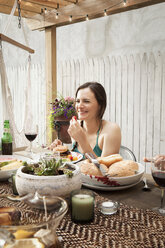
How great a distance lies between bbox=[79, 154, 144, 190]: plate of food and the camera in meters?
1.03

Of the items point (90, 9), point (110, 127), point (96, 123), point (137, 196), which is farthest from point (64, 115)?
point (137, 196)

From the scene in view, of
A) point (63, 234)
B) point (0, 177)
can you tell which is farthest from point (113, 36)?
point (63, 234)

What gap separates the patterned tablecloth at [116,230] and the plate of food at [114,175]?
18cm

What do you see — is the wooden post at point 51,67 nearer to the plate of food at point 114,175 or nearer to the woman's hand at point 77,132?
the woman's hand at point 77,132

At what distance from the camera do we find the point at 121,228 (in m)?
0.75

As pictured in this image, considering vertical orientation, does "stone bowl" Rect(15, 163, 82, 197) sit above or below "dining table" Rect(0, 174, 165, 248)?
above

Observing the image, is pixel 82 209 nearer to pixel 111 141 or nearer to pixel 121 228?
pixel 121 228

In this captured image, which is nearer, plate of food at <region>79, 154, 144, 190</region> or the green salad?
the green salad

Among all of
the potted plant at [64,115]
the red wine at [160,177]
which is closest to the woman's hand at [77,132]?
the red wine at [160,177]

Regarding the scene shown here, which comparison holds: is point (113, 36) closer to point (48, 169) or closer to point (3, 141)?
point (3, 141)

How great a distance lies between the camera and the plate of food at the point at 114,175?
1028 millimetres

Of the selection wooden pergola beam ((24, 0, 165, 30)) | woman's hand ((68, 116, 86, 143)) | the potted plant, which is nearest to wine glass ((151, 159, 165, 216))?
woman's hand ((68, 116, 86, 143))

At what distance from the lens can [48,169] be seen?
34.7 inches

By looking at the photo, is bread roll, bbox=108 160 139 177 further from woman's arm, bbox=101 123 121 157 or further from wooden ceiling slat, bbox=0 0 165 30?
wooden ceiling slat, bbox=0 0 165 30
